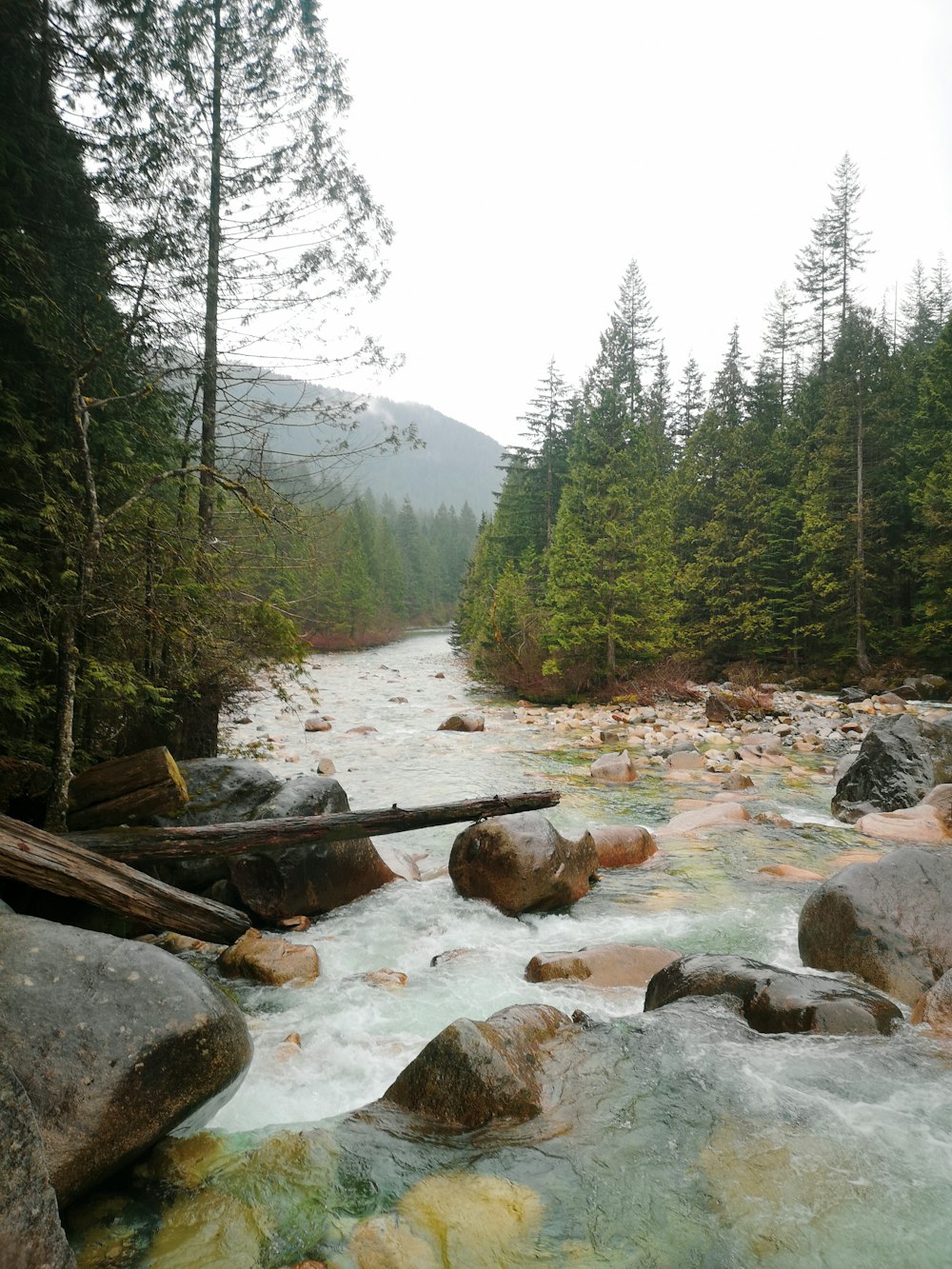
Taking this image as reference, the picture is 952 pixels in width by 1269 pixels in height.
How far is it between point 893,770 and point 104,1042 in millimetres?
10398

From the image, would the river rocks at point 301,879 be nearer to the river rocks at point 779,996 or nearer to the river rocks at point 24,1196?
the river rocks at point 779,996

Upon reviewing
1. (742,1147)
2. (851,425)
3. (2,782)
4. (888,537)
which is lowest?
(742,1147)

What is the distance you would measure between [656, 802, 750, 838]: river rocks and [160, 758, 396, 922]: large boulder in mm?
4153

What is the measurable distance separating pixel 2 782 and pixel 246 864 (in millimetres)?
2149

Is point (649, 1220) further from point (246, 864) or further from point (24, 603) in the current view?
point (24, 603)

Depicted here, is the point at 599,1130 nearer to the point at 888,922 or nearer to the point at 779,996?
the point at 779,996

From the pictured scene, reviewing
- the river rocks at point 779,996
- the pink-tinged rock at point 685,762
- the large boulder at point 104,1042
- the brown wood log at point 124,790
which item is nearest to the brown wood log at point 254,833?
the brown wood log at point 124,790

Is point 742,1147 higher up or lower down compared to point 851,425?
lower down

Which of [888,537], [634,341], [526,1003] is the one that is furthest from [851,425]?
[526,1003]

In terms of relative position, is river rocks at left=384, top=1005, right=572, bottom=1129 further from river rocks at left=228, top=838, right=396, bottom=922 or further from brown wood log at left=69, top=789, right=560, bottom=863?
river rocks at left=228, top=838, right=396, bottom=922

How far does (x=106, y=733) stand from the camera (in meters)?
7.04

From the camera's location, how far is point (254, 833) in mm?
5703

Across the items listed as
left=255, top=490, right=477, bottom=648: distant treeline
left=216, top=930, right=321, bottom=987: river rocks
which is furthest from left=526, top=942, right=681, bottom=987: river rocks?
left=255, top=490, right=477, bottom=648: distant treeline

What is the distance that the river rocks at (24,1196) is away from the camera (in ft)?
7.07
